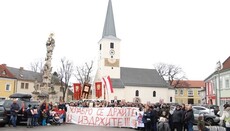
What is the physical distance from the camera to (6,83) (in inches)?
2242

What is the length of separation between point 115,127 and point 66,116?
479 centimetres

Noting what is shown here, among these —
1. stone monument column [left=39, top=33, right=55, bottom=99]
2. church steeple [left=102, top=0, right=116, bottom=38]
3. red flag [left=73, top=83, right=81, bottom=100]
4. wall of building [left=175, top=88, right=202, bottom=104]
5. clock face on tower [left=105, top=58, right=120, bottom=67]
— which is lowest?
wall of building [left=175, top=88, right=202, bottom=104]

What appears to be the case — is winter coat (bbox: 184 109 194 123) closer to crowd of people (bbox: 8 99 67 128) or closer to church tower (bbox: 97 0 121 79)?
crowd of people (bbox: 8 99 67 128)

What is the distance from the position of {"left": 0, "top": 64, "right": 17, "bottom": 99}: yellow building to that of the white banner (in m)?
39.9

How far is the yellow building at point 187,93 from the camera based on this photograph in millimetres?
94312

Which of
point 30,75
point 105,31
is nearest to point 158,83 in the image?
point 105,31

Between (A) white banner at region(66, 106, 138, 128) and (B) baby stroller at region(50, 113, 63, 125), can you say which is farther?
(B) baby stroller at region(50, 113, 63, 125)

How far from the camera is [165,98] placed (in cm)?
7106

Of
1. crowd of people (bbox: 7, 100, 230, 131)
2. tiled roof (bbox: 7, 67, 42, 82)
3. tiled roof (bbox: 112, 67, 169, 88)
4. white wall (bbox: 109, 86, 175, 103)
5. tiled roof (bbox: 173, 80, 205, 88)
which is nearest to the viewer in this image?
crowd of people (bbox: 7, 100, 230, 131)

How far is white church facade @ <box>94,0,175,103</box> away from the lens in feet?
222

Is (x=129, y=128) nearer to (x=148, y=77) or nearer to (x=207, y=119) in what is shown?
(x=207, y=119)

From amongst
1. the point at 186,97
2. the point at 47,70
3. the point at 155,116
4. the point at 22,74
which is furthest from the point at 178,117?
the point at 186,97

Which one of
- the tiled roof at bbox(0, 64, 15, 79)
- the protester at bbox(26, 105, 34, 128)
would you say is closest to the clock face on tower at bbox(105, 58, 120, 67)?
the tiled roof at bbox(0, 64, 15, 79)

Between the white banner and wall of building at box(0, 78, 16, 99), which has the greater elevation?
wall of building at box(0, 78, 16, 99)
